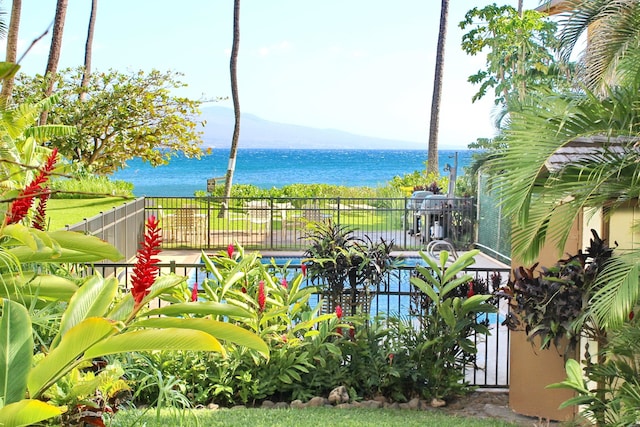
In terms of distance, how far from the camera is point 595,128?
17.0ft

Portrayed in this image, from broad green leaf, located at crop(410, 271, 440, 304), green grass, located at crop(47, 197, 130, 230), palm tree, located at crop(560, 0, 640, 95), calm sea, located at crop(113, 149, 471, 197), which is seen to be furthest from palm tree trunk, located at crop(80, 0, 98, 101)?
calm sea, located at crop(113, 149, 471, 197)

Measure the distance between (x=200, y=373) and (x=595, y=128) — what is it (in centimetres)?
362

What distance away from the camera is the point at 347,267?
735 centimetres

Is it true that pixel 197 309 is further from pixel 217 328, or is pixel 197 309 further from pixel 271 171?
pixel 271 171

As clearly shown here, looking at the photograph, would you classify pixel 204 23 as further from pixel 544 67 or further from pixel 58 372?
pixel 58 372

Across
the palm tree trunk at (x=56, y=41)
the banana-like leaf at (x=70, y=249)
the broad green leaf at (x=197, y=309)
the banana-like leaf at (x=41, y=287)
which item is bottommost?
the banana-like leaf at (x=41, y=287)

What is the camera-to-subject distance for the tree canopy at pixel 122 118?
70.9 feet

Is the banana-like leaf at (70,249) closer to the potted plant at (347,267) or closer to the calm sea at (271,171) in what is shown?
the potted plant at (347,267)

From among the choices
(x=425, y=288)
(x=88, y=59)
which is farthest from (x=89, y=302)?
(x=88, y=59)

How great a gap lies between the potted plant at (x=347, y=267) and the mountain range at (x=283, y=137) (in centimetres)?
13662

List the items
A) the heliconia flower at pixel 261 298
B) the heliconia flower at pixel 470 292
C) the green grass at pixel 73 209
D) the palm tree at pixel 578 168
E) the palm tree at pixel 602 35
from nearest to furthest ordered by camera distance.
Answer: the palm tree at pixel 578 168 → the heliconia flower at pixel 261 298 → the heliconia flower at pixel 470 292 → the palm tree at pixel 602 35 → the green grass at pixel 73 209

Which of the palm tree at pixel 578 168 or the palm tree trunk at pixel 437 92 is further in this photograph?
the palm tree trunk at pixel 437 92

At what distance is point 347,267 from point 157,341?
5022mm

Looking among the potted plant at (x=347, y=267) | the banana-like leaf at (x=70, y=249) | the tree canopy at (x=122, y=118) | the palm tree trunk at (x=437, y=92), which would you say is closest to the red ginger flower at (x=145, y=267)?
the banana-like leaf at (x=70, y=249)
